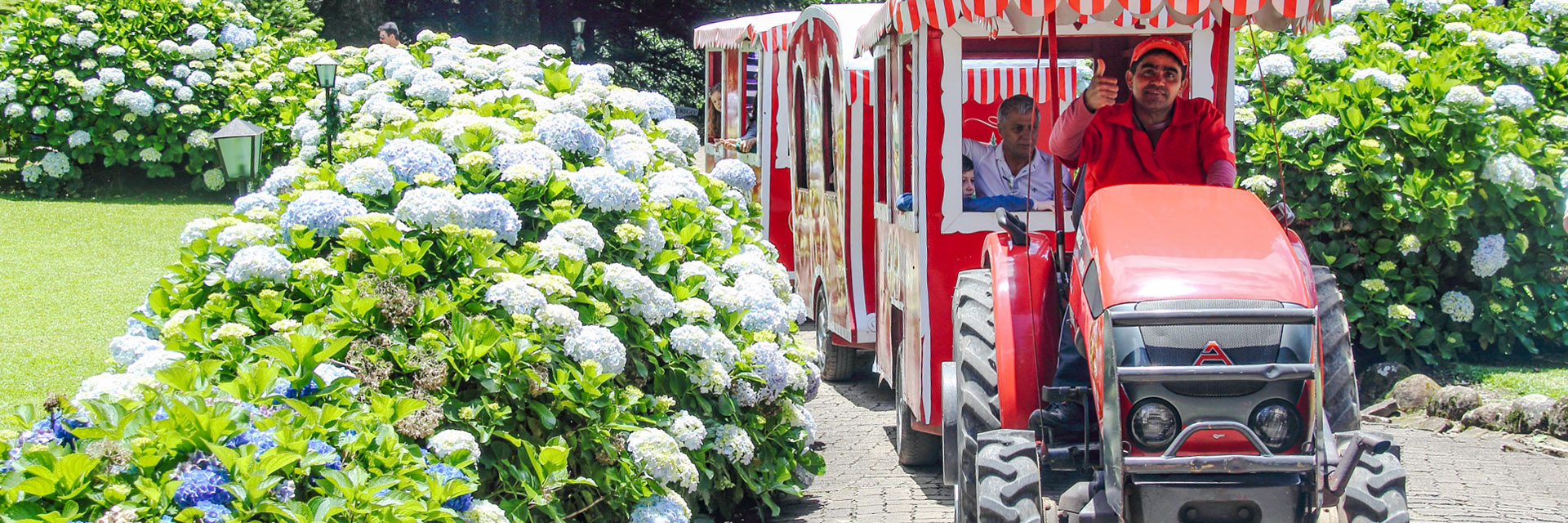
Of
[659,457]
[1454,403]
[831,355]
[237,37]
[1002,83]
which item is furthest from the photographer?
[237,37]

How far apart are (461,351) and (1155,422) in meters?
1.93

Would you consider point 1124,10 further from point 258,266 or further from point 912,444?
point 258,266

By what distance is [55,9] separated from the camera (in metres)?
16.9

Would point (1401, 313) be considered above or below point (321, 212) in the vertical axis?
below

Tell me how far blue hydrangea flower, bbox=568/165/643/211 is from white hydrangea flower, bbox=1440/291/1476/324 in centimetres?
508

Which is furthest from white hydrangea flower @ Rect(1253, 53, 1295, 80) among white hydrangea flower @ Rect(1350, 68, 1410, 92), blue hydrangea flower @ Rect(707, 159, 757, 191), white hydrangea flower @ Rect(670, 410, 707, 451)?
white hydrangea flower @ Rect(670, 410, 707, 451)

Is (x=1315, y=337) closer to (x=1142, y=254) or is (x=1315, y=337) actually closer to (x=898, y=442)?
(x=1142, y=254)

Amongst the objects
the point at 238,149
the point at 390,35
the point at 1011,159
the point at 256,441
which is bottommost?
the point at 256,441

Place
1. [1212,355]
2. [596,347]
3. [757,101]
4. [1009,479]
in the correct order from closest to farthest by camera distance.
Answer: [1212,355] → [1009,479] → [596,347] → [757,101]

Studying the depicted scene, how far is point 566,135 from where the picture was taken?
5.49 m

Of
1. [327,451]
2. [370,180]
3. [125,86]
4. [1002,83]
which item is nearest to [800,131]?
[1002,83]

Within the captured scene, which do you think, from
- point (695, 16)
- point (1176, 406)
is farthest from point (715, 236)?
point (695, 16)

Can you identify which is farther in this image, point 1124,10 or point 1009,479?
point 1124,10

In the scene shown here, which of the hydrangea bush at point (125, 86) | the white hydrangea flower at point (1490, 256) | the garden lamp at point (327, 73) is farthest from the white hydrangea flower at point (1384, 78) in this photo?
the hydrangea bush at point (125, 86)
